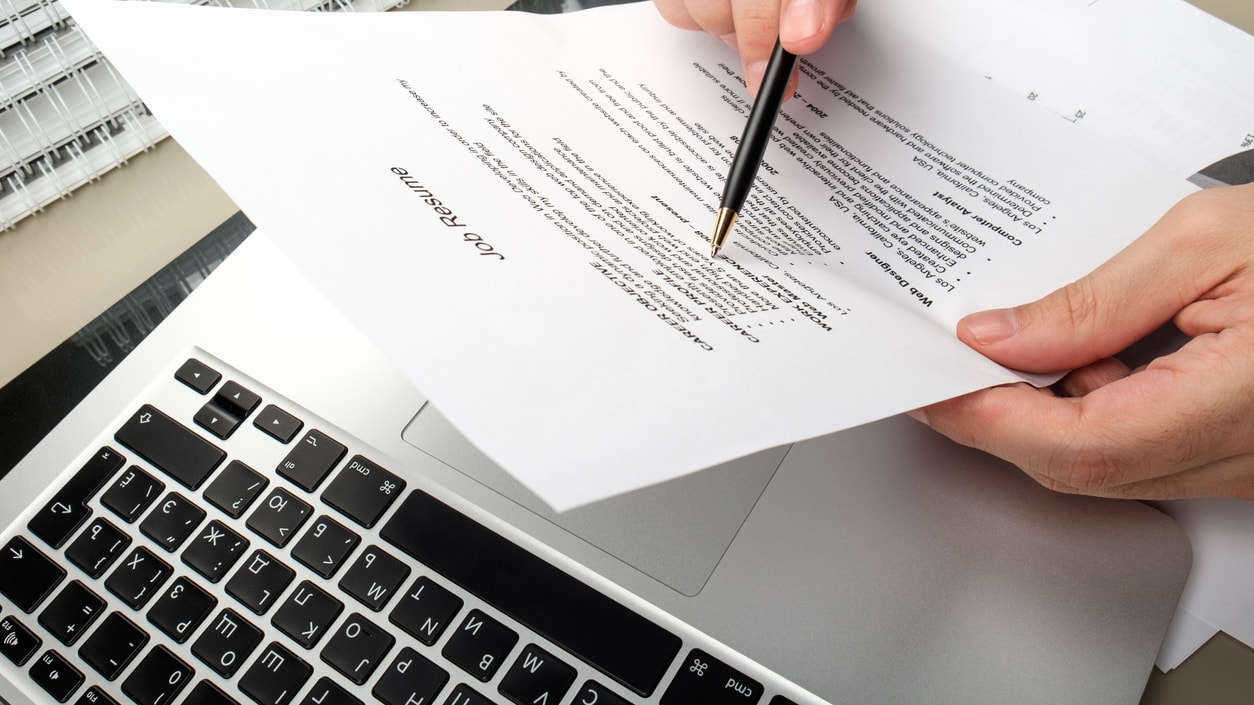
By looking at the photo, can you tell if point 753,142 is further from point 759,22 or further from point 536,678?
point 536,678

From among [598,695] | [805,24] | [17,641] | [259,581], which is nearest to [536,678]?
[598,695]

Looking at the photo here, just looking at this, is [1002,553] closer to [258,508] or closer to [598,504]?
[598,504]

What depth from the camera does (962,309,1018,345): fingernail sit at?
0.38 metres

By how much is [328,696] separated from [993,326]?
1.08 feet

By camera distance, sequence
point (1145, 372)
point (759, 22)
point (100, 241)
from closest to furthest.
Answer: point (1145, 372), point (759, 22), point (100, 241)

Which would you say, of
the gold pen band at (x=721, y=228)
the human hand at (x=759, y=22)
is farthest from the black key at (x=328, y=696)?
the human hand at (x=759, y=22)

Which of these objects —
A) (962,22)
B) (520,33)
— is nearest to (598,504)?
(520,33)

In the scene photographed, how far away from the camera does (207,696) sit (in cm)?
39

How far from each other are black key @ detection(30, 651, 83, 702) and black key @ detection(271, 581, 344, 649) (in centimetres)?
9

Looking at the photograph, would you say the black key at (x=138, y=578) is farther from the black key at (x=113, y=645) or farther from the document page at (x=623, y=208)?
the document page at (x=623, y=208)

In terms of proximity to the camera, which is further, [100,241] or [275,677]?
[100,241]

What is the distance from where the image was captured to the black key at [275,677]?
1.27ft

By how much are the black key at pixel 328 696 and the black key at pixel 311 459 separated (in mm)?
95

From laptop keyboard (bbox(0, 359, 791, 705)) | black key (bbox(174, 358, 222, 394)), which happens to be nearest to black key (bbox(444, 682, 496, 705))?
laptop keyboard (bbox(0, 359, 791, 705))
